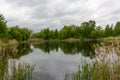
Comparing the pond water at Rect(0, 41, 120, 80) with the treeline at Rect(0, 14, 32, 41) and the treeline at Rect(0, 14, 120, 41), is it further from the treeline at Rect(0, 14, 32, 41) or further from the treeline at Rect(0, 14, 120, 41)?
the treeline at Rect(0, 14, 120, 41)

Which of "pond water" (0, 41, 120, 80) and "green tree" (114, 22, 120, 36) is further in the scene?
"green tree" (114, 22, 120, 36)

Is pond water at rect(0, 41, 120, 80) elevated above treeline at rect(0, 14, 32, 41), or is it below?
below

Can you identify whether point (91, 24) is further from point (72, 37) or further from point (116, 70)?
point (116, 70)

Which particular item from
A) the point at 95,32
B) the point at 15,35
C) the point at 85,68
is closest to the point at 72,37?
the point at 95,32

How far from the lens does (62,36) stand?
11100 centimetres

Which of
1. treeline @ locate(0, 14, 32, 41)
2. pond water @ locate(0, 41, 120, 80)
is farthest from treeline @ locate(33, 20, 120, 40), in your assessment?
pond water @ locate(0, 41, 120, 80)

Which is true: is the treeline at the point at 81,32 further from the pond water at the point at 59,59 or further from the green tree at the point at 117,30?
the pond water at the point at 59,59

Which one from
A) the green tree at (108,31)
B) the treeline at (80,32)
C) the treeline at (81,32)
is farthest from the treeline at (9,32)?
the green tree at (108,31)

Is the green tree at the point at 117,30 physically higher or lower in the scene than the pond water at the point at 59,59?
higher

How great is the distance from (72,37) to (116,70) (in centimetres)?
10384

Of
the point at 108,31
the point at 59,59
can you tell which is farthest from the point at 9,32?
the point at 59,59

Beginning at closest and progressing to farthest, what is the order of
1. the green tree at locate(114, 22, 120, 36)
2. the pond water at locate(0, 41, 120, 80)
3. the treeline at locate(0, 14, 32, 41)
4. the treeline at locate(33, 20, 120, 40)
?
the pond water at locate(0, 41, 120, 80) → the treeline at locate(0, 14, 32, 41) → the green tree at locate(114, 22, 120, 36) → the treeline at locate(33, 20, 120, 40)

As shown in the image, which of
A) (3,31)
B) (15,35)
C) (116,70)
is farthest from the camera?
(15,35)

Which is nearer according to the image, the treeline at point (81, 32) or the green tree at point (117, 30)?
the green tree at point (117, 30)
